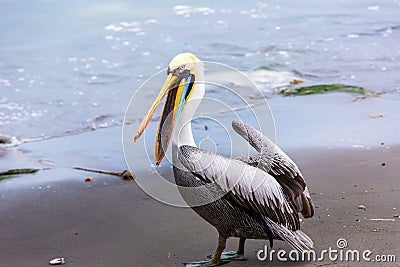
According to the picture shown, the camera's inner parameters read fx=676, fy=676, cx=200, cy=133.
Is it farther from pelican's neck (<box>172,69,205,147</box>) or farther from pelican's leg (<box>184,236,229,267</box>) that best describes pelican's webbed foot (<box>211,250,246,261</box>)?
pelican's neck (<box>172,69,205,147</box>)

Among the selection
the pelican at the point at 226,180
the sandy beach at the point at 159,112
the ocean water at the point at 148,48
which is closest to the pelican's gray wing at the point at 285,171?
the pelican at the point at 226,180

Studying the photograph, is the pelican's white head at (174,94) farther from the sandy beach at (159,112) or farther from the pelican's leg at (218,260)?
the sandy beach at (159,112)

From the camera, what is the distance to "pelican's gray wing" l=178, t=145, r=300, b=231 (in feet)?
11.4

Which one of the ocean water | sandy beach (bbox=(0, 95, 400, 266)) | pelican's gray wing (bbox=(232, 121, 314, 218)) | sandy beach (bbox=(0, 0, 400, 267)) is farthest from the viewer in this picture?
the ocean water

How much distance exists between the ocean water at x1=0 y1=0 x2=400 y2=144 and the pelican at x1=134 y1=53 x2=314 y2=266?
357 cm

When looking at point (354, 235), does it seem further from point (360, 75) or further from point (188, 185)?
point (360, 75)

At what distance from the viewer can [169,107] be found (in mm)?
3592

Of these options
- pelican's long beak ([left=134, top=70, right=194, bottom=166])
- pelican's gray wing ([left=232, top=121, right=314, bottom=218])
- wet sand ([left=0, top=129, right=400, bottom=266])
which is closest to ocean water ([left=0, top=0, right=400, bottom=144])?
wet sand ([left=0, top=129, right=400, bottom=266])

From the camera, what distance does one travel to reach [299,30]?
448 inches

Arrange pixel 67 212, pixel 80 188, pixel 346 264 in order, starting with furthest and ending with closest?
pixel 80 188, pixel 67 212, pixel 346 264

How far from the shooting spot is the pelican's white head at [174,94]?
356 cm

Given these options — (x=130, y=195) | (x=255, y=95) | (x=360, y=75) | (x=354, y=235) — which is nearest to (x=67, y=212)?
(x=130, y=195)

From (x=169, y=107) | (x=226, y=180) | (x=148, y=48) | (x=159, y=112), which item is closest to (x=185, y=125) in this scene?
(x=169, y=107)

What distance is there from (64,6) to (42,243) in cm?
1033
